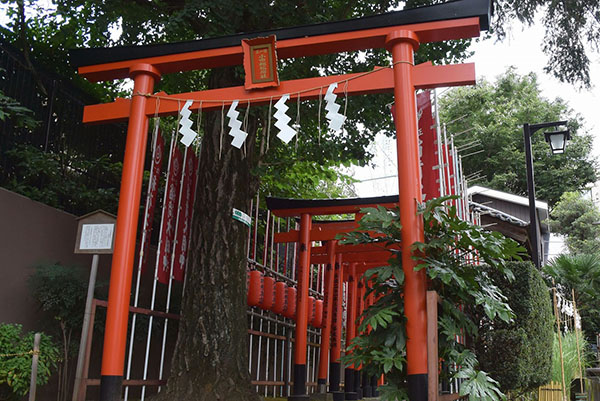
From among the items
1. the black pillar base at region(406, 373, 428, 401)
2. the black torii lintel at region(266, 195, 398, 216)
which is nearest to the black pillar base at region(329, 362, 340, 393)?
the black torii lintel at region(266, 195, 398, 216)

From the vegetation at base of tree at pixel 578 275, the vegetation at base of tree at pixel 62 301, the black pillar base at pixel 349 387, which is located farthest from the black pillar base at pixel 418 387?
the vegetation at base of tree at pixel 578 275

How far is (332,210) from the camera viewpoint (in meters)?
9.32

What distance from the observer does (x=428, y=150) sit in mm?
5445

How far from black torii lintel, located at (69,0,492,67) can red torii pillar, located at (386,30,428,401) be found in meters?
0.19

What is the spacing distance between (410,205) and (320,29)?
1.98 meters

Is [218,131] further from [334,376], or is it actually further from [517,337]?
[334,376]

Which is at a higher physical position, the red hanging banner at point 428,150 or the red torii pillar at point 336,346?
the red hanging banner at point 428,150

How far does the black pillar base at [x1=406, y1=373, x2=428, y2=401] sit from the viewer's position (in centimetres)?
402

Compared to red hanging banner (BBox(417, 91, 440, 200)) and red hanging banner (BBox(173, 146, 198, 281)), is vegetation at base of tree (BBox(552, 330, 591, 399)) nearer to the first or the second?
red hanging banner (BBox(417, 91, 440, 200))

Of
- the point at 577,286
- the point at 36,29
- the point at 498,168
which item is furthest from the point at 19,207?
the point at 498,168

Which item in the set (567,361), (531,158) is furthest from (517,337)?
(531,158)

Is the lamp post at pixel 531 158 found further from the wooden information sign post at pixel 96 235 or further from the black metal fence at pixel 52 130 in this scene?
the wooden information sign post at pixel 96 235

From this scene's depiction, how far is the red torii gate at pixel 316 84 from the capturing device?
440cm

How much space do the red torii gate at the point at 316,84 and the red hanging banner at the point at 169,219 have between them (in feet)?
3.00
